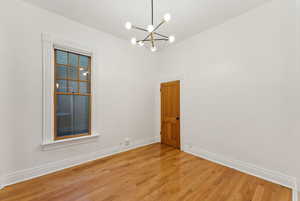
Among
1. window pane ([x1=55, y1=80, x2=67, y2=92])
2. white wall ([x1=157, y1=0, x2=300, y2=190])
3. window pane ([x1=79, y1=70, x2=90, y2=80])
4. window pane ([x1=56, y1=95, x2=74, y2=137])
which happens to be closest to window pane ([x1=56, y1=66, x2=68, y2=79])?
window pane ([x1=55, y1=80, x2=67, y2=92])

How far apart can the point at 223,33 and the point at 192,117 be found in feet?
7.01

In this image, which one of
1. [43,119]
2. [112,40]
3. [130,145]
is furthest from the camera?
[130,145]

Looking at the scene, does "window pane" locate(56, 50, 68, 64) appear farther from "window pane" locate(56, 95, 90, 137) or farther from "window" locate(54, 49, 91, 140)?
"window pane" locate(56, 95, 90, 137)

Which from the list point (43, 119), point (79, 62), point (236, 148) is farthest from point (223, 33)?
point (43, 119)

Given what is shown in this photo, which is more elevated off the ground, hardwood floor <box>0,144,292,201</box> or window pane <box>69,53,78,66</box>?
window pane <box>69,53,78,66</box>

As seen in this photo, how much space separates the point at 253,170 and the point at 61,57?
4.51 m

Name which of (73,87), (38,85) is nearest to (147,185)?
→ (73,87)

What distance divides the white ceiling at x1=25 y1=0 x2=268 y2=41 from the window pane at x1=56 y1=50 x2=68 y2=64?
30.9 inches

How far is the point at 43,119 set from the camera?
94.0 inches

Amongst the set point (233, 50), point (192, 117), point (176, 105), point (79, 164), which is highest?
point (233, 50)

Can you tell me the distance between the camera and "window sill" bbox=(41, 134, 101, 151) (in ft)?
7.89

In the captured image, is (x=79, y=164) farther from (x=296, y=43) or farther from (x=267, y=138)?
(x=296, y=43)

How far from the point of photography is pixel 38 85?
7.75 ft

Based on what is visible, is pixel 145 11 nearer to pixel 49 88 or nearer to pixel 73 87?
pixel 73 87
